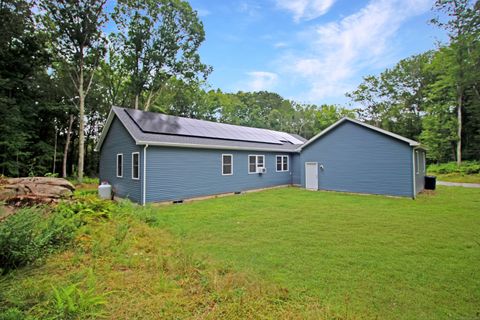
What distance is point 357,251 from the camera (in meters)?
4.30

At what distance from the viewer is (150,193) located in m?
8.87

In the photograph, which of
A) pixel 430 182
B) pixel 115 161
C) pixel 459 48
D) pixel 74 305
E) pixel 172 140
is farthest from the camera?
pixel 459 48

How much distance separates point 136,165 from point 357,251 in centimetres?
856

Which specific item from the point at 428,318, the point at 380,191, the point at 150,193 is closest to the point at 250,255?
the point at 428,318

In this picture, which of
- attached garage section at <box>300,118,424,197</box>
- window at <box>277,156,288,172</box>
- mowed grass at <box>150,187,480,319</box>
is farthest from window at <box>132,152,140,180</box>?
attached garage section at <box>300,118,424,197</box>

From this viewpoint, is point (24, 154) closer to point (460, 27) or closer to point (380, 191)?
point (380, 191)

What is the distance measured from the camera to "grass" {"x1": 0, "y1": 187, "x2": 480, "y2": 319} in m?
2.55

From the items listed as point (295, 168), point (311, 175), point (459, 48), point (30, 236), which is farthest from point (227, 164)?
point (459, 48)

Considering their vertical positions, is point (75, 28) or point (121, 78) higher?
point (75, 28)

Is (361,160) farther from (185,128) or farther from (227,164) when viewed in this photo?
(185,128)

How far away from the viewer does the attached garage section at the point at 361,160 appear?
10.3m

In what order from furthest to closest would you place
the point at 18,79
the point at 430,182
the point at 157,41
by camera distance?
the point at 157,41 < the point at 18,79 < the point at 430,182

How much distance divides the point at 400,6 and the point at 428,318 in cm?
1213

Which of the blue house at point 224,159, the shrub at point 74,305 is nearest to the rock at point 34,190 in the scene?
the blue house at point 224,159
